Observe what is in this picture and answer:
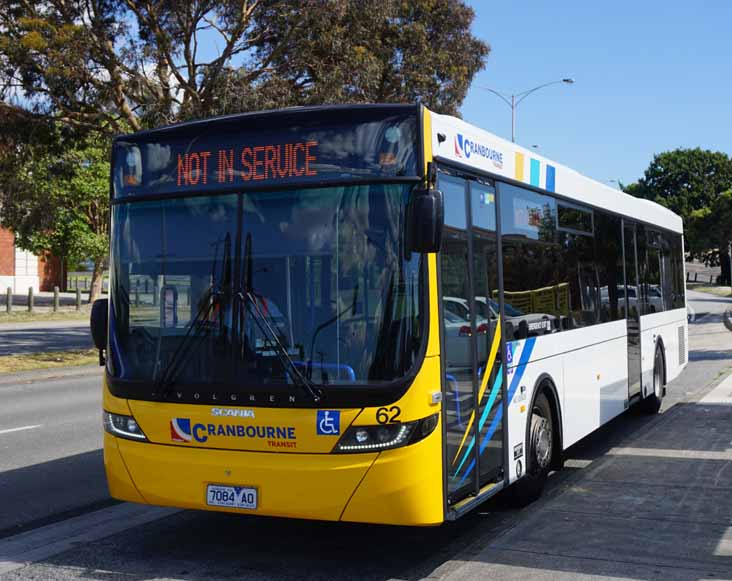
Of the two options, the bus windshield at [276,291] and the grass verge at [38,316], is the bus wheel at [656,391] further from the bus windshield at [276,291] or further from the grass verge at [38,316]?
the grass verge at [38,316]

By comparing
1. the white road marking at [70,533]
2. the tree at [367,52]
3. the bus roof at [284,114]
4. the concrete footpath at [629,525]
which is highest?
the tree at [367,52]

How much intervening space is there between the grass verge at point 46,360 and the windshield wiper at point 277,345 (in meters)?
15.0

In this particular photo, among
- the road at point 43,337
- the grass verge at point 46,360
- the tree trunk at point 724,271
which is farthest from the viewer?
the tree trunk at point 724,271

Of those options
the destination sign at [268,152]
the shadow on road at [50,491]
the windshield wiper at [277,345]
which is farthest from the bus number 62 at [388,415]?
the shadow on road at [50,491]

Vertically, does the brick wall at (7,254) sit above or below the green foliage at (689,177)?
below

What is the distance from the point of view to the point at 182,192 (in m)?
6.43

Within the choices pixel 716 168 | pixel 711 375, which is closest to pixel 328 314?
pixel 711 375

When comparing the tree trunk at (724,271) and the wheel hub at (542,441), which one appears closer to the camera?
the wheel hub at (542,441)

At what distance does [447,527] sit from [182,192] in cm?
329

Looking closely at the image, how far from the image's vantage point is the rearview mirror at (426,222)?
5707 millimetres

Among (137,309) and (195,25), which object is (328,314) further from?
(195,25)

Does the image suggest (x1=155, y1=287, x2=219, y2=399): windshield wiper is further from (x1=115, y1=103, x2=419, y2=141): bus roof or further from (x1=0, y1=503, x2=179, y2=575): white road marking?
(x1=0, y1=503, x2=179, y2=575): white road marking

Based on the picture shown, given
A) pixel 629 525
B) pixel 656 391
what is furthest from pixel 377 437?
pixel 656 391

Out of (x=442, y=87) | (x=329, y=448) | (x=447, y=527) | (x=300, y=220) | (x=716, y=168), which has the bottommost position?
(x=447, y=527)
